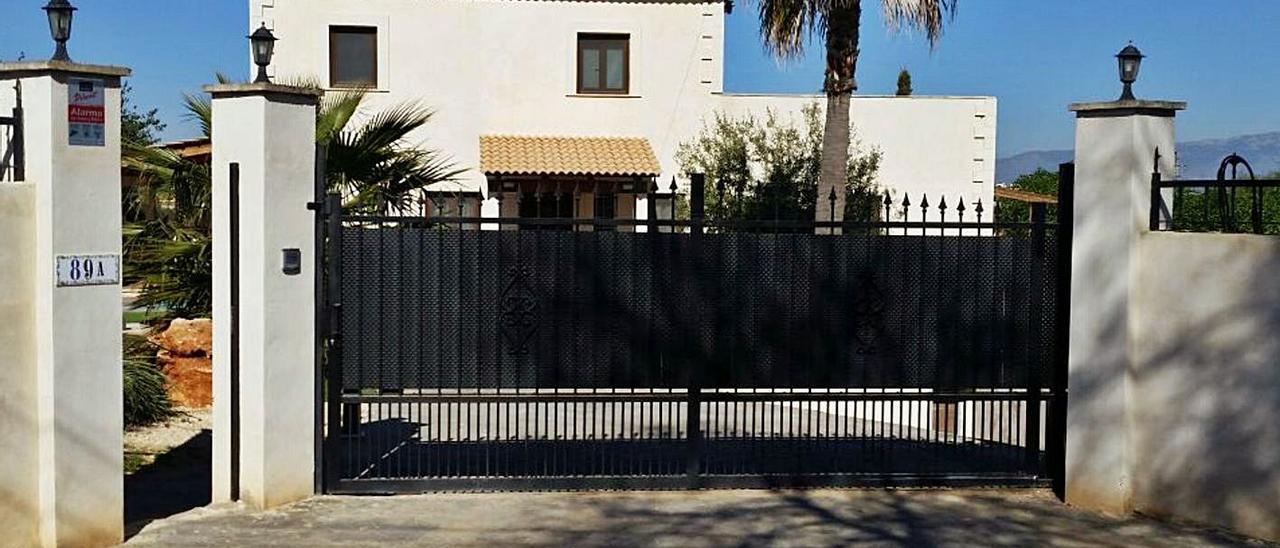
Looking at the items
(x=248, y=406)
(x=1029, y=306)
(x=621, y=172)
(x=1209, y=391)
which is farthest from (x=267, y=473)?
(x=621, y=172)

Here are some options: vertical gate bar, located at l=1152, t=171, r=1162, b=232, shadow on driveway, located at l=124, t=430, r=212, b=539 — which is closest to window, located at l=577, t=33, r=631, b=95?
shadow on driveway, located at l=124, t=430, r=212, b=539

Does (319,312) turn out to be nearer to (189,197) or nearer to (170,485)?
(170,485)

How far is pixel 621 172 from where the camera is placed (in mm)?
24594

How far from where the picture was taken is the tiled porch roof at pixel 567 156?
24.5 meters

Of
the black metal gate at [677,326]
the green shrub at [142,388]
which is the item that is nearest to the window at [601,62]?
the green shrub at [142,388]

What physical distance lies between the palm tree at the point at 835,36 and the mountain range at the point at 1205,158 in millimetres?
2886

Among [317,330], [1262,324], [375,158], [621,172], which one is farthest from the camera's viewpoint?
[621,172]

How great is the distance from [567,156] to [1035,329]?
657 inches

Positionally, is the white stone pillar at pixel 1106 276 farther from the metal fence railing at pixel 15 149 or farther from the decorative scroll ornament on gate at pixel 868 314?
the metal fence railing at pixel 15 149

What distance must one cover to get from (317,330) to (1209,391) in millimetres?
5476

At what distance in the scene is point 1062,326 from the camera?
9.02 meters

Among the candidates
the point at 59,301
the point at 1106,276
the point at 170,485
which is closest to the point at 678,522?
the point at 1106,276

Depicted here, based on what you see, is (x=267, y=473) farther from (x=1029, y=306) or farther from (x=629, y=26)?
(x=629, y=26)

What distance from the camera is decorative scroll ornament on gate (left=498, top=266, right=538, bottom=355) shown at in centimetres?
879
